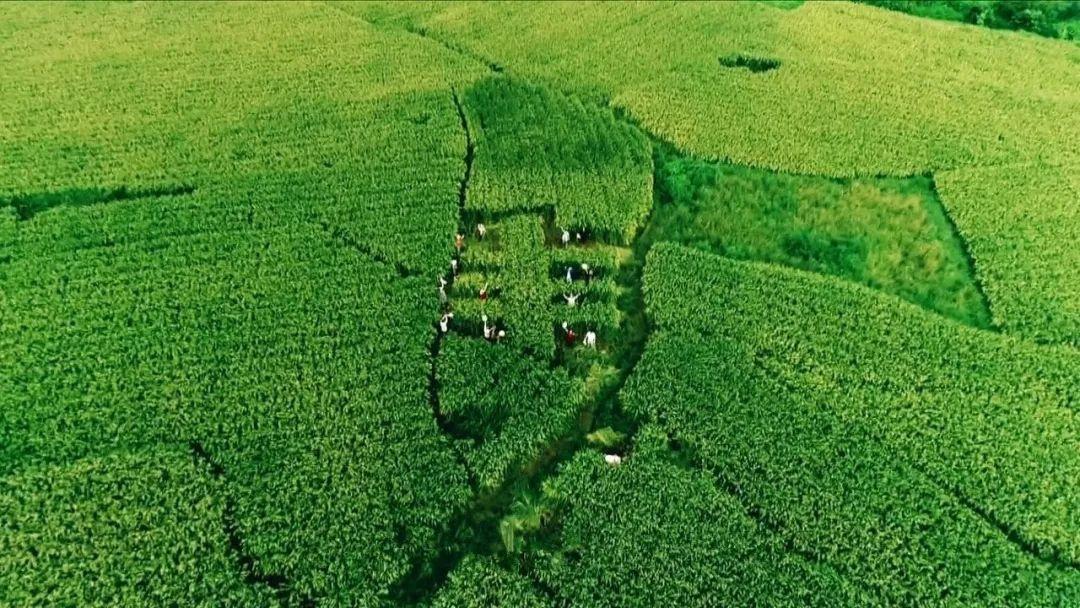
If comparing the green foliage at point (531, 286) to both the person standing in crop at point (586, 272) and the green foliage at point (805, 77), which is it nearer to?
the person standing in crop at point (586, 272)

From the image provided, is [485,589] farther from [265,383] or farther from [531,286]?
[531,286]

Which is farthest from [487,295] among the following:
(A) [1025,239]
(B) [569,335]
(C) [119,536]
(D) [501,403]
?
(A) [1025,239]

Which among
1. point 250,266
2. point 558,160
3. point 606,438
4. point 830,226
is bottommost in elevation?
point 606,438

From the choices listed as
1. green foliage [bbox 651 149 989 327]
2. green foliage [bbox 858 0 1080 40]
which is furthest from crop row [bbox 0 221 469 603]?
green foliage [bbox 858 0 1080 40]

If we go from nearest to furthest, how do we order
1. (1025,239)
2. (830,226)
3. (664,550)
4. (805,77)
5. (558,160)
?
(664,550) → (1025,239) → (830,226) → (558,160) → (805,77)

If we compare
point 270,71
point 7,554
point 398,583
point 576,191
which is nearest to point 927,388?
point 576,191

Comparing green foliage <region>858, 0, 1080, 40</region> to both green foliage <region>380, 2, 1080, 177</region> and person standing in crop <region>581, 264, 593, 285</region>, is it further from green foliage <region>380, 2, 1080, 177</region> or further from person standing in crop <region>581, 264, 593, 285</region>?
person standing in crop <region>581, 264, 593, 285</region>

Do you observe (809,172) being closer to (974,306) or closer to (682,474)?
(974,306)

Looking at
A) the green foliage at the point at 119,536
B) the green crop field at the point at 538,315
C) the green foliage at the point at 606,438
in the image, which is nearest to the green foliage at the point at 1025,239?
the green crop field at the point at 538,315
